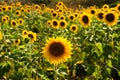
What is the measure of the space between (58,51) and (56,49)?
31mm

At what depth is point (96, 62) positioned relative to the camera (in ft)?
18.7

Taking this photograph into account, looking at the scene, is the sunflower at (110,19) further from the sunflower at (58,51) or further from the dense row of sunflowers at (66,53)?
the sunflower at (58,51)

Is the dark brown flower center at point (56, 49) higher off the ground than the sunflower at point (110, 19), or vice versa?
the sunflower at point (110, 19)

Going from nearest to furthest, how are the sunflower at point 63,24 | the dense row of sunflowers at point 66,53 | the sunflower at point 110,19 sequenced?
the dense row of sunflowers at point 66,53 → the sunflower at point 110,19 → the sunflower at point 63,24

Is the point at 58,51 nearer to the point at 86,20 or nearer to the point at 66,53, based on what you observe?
the point at 66,53

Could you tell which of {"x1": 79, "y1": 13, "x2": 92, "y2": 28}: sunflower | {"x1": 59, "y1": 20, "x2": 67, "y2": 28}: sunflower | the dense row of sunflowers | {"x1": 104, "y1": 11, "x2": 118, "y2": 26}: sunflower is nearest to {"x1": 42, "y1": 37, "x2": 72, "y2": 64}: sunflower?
the dense row of sunflowers

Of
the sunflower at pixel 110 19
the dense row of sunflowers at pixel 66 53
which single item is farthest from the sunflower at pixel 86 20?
the sunflower at pixel 110 19

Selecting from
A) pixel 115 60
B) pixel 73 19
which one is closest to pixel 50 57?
pixel 115 60

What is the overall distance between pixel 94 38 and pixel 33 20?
4661 millimetres

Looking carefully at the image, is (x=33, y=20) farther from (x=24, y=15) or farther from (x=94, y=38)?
(x=94, y=38)

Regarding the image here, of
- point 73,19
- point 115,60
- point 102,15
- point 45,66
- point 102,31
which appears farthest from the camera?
point 73,19

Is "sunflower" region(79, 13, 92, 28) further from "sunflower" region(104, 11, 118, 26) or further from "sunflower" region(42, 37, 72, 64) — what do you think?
"sunflower" region(42, 37, 72, 64)

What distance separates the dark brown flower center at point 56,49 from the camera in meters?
3.94

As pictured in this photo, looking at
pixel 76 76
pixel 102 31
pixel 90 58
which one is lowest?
pixel 76 76
